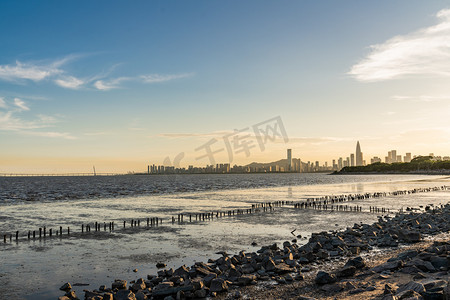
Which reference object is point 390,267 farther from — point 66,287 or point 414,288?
point 66,287

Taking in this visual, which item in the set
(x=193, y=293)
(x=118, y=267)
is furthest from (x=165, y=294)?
(x=118, y=267)

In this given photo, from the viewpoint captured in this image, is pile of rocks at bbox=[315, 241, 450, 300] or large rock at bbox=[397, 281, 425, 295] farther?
pile of rocks at bbox=[315, 241, 450, 300]

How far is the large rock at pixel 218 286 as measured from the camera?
17.3m

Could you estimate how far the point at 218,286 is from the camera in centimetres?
1744

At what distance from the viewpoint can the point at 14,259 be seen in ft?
87.5

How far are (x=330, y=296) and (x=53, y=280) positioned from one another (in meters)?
16.4

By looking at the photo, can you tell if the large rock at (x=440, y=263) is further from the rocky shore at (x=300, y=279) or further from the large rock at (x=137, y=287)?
the large rock at (x=137, y=287)

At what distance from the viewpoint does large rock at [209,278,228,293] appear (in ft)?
56.8

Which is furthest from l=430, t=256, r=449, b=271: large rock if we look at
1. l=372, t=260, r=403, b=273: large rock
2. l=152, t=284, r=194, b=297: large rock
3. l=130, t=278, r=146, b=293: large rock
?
l=130, t=278, r=146, b=293: large rock

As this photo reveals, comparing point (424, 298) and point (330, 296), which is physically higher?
point (424, 298)

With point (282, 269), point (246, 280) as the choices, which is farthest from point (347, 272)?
point (246, 280)

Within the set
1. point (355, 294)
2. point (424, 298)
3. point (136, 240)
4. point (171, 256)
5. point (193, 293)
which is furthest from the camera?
point (136, 240)

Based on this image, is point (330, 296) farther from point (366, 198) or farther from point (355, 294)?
point (366, 198)

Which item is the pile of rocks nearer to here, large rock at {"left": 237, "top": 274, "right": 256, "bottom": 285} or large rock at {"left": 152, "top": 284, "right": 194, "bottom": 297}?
large rock at {"left": 237, "top": 274, "right": 256, "bottom": 285}
